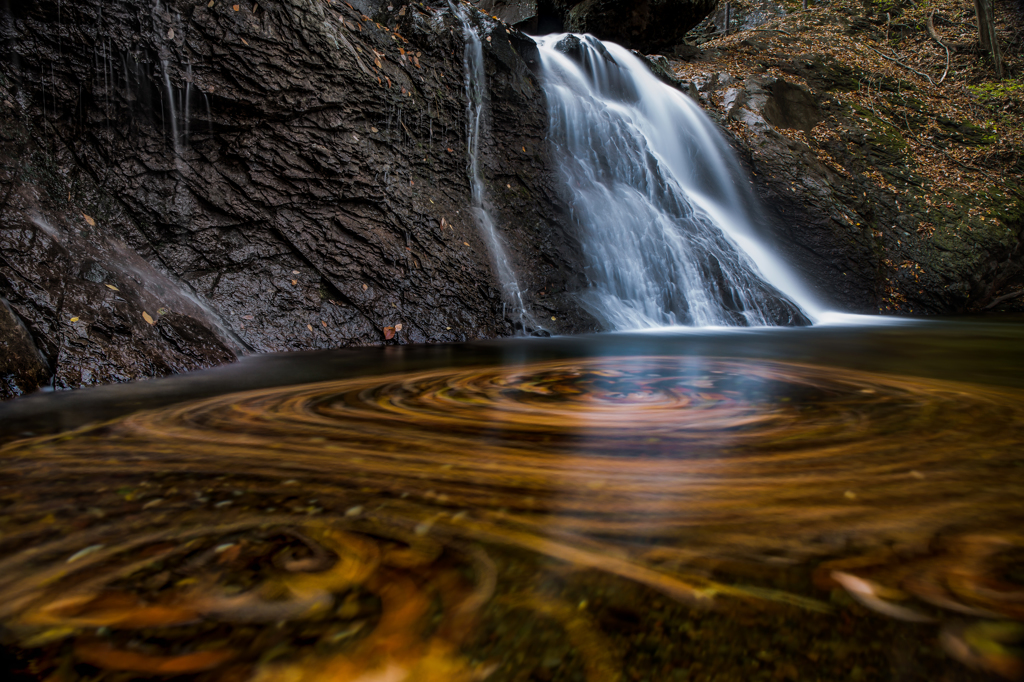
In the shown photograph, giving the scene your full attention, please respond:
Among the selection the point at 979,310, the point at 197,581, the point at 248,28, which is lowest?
the point at 979,310

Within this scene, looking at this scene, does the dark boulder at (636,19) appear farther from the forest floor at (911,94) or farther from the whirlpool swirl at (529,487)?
the whirlpool swirl at (529,487)

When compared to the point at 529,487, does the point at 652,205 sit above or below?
above

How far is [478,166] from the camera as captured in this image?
644cm

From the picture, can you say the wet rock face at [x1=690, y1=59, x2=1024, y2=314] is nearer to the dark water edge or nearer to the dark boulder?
the dark boulder

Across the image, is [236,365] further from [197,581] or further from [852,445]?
[852,445]

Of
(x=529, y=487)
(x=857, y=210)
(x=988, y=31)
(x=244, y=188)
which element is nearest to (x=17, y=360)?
(x=244, y=188)

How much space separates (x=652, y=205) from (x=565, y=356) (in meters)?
4.36

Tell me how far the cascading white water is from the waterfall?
39.9 inches

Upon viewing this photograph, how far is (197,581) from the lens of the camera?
97 cm

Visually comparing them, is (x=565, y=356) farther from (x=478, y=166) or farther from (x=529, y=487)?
(x=478, y=166)

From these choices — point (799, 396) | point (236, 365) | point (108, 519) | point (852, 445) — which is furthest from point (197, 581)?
point (236, 365)

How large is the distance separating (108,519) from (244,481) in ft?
1.01

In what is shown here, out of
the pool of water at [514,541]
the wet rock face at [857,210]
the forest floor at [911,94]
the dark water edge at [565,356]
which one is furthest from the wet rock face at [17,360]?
the forest floor at [911,94]

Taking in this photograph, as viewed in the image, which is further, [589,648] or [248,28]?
[248,28]
